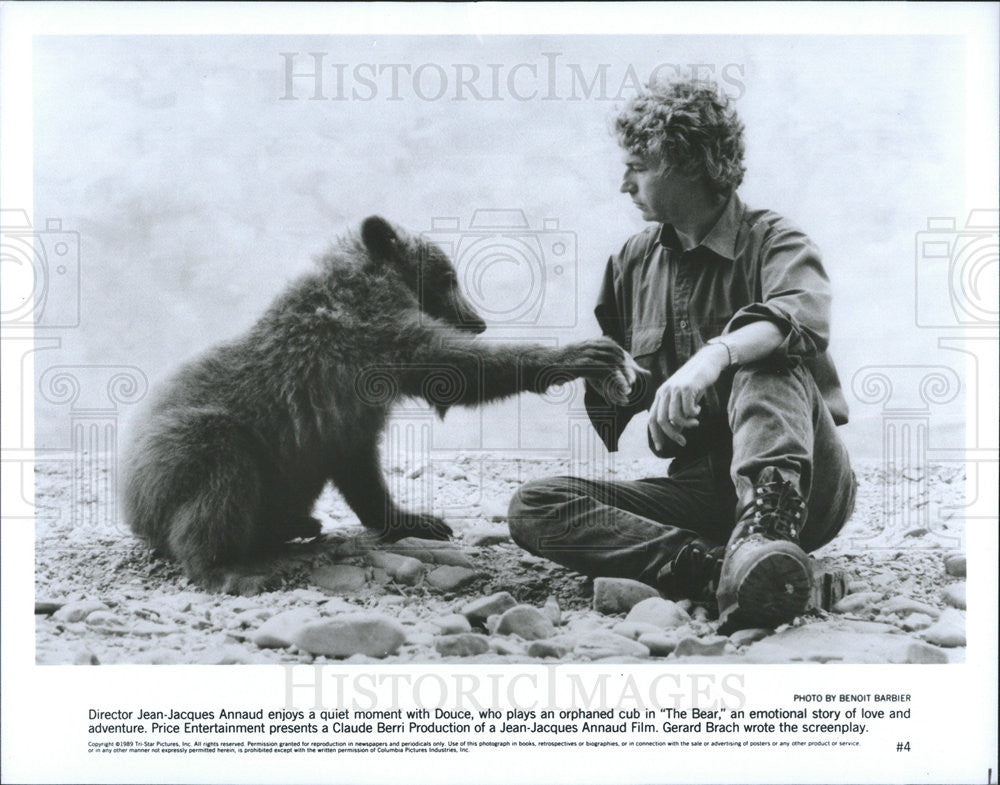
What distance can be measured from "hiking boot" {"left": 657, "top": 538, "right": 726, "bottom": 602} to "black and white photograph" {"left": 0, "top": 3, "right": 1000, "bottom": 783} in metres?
0.01

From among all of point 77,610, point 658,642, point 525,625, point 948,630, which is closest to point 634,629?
point 658,642

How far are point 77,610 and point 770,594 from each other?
2121 millimetres

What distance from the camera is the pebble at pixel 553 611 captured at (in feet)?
10.8

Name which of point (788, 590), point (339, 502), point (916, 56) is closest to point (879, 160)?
point (916, 56)

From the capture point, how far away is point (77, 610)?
338 cm

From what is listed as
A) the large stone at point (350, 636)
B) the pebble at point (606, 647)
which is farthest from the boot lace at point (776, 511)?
the large stone at point (350, 636)

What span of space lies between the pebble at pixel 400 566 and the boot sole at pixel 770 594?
3.16 feet

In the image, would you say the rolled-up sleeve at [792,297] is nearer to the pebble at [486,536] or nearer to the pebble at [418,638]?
the pebble at [486,536]

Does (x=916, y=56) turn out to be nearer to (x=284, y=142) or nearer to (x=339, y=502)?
(x=284, y=142)

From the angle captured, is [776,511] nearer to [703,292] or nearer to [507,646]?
[703,292]

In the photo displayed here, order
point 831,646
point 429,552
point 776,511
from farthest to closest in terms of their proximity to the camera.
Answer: point 429,552, point 831,646, point 776,511

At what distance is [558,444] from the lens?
3523 mm

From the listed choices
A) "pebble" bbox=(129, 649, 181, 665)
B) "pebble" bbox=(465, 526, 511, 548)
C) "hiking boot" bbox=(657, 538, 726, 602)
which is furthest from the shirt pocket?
"pebble" bbox=(129, 649, 181, 665)

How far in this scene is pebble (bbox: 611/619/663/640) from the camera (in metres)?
3.20
